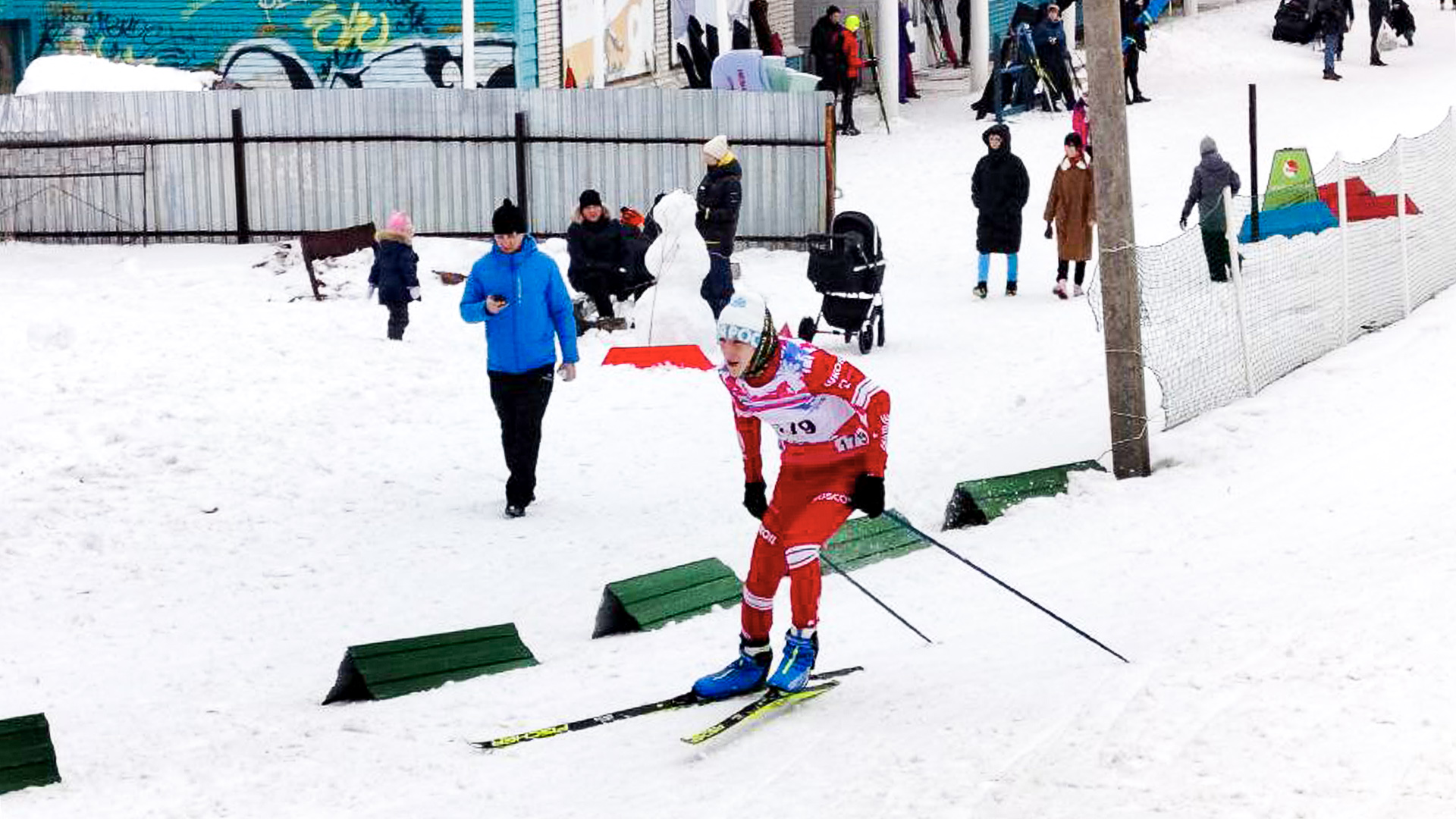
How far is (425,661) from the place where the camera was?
29.3ft

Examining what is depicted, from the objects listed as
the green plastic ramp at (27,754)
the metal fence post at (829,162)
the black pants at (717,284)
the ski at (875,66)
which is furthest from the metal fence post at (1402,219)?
the ski at (875,66)

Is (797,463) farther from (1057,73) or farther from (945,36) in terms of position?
(945,36)

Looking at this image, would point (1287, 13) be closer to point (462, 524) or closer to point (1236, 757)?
point (462, 524)

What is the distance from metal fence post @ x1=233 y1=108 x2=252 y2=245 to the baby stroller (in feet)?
25.5

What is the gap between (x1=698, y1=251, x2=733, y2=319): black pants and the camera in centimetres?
1788

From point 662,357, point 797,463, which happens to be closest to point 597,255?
point 662,357

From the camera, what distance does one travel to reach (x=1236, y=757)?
6.96 m

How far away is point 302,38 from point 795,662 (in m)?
20.7

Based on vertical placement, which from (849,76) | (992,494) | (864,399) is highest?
(849,76)

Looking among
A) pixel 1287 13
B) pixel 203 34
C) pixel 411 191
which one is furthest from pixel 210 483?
pixel 1287 13

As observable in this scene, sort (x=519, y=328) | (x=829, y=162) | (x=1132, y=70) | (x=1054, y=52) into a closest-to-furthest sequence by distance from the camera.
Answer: (x=519, y=328) < (x=829, y=162) < (x=1054, y=52) < (x=1132, y=70)

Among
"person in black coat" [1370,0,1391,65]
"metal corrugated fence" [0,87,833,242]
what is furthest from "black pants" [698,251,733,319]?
"person in black coat" [1370,0,1391,65]

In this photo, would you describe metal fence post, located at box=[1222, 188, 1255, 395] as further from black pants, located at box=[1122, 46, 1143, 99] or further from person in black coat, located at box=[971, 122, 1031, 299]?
black pants, located at box=[1122, 46, 1143, 99]

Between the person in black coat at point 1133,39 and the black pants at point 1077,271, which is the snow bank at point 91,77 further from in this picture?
the person in black coat at point 1133,39
